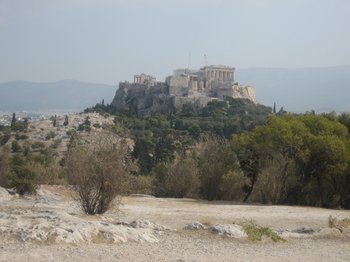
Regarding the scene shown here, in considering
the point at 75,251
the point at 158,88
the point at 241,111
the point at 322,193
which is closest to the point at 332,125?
the point at 322,193

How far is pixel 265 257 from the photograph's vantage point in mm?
10828

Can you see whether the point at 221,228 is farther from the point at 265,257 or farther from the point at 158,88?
the point at 158,88

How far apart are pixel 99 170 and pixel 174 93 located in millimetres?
123903

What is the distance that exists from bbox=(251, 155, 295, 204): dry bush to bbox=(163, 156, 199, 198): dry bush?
414 cm

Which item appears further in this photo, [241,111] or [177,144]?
[241,111]

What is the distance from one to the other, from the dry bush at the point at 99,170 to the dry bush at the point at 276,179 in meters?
11.8

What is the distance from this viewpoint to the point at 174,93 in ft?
454

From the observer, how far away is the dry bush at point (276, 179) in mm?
25484

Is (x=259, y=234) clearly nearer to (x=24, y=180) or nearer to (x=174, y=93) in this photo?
(x=24, y=180)

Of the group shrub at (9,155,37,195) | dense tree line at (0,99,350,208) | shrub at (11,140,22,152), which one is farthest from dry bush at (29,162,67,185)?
shrub at (11,140,22,152)

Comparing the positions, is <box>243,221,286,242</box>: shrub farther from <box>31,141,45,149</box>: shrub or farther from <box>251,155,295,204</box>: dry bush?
<box>31,141,45,149</box>: shrub

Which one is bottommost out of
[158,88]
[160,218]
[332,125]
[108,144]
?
[160,218]

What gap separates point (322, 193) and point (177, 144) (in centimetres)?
4845

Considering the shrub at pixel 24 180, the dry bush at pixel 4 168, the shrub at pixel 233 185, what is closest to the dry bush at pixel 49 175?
the dry bush at pixel 4 168
